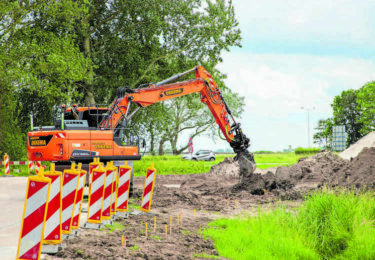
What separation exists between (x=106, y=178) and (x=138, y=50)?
20.3 m

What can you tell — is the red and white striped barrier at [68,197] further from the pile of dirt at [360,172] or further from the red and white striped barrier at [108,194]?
the pile of dirt at [360,172]

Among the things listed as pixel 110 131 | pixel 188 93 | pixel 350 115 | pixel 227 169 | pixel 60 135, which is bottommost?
pixel 227 169

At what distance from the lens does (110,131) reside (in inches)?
527

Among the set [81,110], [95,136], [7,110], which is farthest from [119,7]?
[95,136]

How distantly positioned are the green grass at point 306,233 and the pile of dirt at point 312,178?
172 inches

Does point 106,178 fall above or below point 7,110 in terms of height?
below

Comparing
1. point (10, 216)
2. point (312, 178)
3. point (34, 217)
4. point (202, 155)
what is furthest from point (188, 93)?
point (202, 155)

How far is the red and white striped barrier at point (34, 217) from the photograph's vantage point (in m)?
5.50

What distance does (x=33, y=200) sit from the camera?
18.1ft

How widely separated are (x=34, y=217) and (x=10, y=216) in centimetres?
545

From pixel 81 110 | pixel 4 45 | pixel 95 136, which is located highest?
pixel 4 45

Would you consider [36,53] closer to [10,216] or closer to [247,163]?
[247,163]

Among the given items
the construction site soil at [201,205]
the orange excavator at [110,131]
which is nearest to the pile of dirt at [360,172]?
the construction site soil at [201,205]

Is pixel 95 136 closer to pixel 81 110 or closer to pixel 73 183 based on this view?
pixel 81 110
